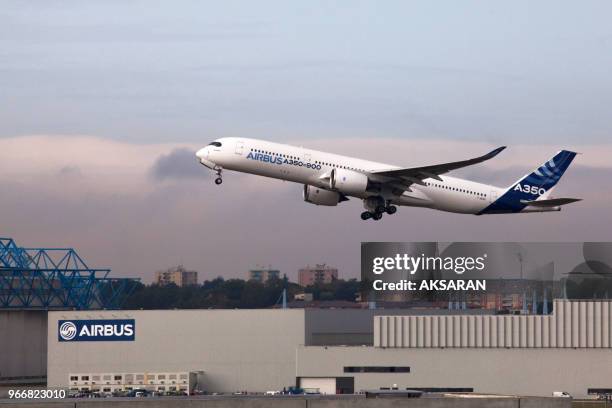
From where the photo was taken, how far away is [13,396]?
8300cm

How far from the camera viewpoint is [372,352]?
100250mm

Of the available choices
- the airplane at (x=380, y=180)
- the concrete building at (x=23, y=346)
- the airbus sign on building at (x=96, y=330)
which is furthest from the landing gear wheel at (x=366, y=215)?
the concrete building at (x=23, y=346)

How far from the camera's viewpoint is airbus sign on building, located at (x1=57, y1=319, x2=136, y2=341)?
350ft

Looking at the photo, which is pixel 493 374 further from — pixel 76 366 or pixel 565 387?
pixel 76 366

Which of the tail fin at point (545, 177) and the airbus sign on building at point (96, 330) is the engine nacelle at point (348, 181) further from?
the airbus sign on building at point (96, 330)

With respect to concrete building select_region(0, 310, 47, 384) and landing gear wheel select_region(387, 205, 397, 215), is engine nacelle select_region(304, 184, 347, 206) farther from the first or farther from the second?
concrete building select_region(0, 310, 47, 384)

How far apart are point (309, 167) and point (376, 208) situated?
7.66 m

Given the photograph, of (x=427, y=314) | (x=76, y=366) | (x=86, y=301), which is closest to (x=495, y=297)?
(x=427, y=314)

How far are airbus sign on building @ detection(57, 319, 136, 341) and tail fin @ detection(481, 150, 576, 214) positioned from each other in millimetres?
30090

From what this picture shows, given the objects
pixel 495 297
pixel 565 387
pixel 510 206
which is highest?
pixel 510 206

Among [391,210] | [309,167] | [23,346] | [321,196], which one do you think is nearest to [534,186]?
[391,210]

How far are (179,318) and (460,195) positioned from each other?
2526cm

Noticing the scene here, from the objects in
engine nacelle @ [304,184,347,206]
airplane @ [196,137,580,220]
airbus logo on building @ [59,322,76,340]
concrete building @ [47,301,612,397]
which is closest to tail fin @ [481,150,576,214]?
airplane @ [196,137,580,220]

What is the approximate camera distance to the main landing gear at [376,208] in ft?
308
